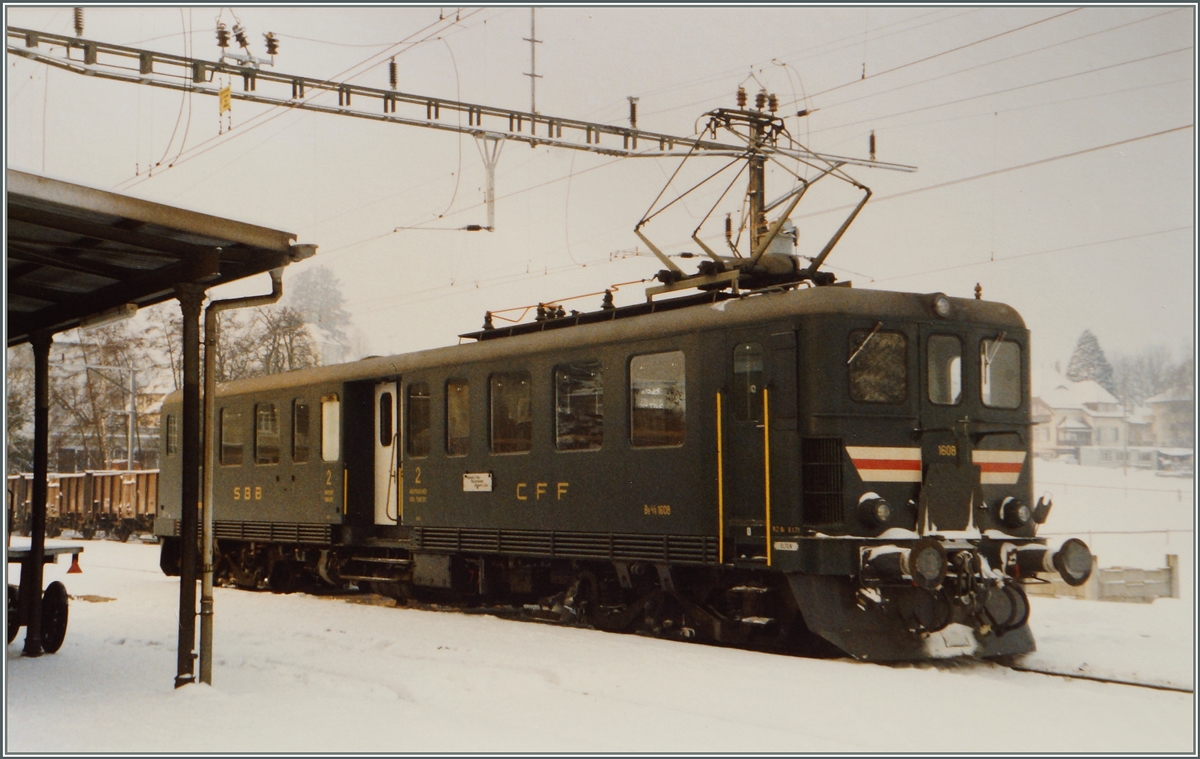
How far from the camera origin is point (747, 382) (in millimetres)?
10359

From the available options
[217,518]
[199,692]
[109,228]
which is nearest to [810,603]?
[199,692]

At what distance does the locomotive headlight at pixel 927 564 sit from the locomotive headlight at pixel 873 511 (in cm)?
46

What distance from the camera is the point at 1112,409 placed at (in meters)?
46.8

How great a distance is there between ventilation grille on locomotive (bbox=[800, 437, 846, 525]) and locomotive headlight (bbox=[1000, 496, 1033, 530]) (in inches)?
70.1

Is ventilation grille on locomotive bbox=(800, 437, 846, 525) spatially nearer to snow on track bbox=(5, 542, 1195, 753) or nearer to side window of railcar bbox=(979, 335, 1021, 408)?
snow on track bbox=(5, 542, 1195, 753)

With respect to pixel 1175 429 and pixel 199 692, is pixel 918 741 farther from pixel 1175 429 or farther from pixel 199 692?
pixel 1175 429

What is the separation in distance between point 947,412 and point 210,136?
40.0ft

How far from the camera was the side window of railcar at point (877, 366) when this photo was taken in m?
10.1

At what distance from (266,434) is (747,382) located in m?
9.47

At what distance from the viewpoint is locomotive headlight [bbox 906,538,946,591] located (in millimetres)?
9172

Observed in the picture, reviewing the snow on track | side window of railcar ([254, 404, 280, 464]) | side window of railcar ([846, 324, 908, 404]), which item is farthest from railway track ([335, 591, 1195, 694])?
side window of railcar ([254, 404, 280, 464])

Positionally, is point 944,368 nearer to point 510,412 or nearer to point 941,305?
point 941,305

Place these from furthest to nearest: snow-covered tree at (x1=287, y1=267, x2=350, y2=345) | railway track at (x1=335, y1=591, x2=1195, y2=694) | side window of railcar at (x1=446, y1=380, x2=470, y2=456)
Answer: snow-covered tree at (x1=287, y1=267, x2=350, y2=345), side window of railcar at (x1=446, y1=380, x2=470, y2=456), railway track at (x1=335, y1=591, x2=1195, y2=694)

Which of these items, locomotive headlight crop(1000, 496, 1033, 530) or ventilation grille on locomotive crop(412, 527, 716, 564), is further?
ventilation grille on locomotive crop(412, 527, 716, 564)
